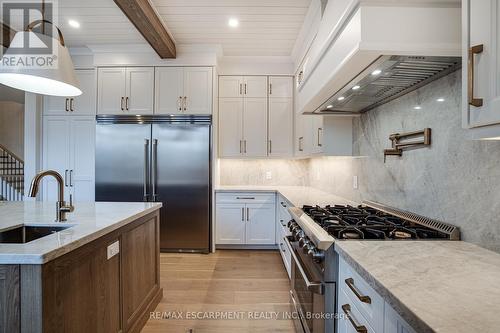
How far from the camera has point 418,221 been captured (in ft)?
4.86

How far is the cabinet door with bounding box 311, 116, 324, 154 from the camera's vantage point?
251cm

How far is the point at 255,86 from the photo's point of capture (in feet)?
12.7

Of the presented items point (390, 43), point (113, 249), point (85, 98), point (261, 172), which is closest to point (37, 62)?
point (113, 249)

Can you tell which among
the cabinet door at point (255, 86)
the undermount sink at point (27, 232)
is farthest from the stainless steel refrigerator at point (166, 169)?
the undermount sink at point (27, 232)

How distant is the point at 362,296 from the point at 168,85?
3.43m

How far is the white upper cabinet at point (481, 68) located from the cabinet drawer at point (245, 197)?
113 inches

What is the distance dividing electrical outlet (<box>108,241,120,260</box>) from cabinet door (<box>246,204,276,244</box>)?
2.17 meters

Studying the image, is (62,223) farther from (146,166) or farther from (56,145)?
(56,145)

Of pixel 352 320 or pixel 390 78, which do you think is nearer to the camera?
pixel 352 320

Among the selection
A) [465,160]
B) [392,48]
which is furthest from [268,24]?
[465,160]

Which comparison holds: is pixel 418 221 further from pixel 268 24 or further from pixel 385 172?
pixel 268 24

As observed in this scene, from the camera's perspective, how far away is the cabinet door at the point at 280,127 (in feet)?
12.7

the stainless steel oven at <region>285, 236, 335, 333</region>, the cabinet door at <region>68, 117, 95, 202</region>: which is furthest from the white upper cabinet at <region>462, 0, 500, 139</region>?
the cabinet door at <region>68, 117, 95, 202</region>

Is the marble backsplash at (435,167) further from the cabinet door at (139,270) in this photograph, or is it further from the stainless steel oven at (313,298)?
the cabinet door at (139,270)
